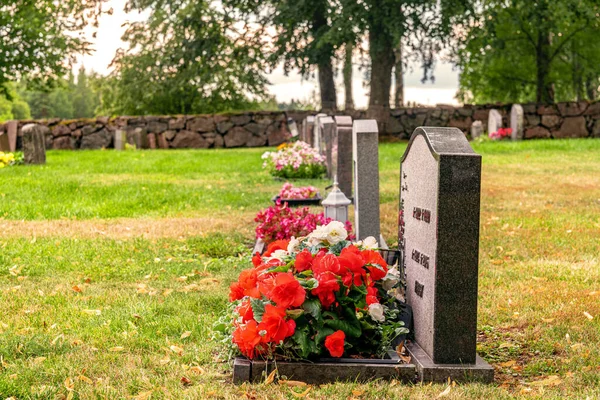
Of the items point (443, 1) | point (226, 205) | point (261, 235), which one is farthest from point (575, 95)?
point (261, 235)

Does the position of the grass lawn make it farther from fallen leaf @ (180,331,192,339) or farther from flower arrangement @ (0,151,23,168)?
flower arrangement @ (0,151,23,168)

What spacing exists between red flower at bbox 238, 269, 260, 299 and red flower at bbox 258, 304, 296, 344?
232mm

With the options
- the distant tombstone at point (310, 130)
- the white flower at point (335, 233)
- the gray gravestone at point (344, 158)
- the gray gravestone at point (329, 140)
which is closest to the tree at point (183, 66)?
the distant tombstone at point (310, 130)

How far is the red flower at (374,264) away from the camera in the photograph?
4.34 meters

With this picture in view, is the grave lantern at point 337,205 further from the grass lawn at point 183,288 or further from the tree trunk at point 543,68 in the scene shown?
the tree trunk at point 543,68

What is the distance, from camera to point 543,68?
99.0 ft

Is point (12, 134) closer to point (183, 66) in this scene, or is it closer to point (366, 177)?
point (183, 66)

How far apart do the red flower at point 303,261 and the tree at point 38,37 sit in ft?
83.3

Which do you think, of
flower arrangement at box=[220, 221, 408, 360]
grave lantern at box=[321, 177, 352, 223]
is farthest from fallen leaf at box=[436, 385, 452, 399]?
grave lantern at box=[321, 177, 352, 223]

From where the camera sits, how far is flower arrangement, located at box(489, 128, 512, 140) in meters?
24.4

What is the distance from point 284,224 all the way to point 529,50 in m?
29.7

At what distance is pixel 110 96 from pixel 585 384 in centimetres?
3260

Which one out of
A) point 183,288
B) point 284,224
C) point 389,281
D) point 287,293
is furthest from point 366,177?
point 287,293

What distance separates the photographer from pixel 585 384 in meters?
3.79
